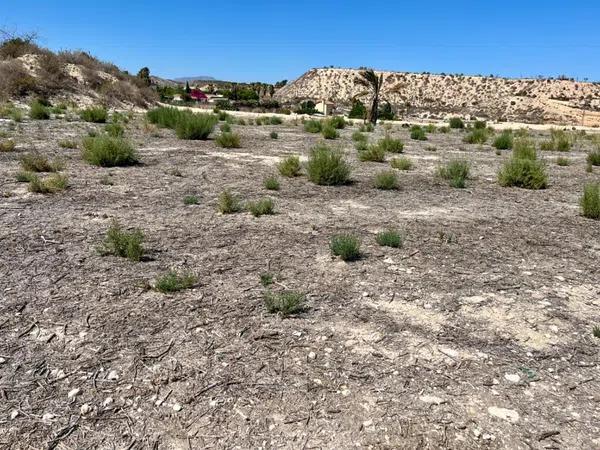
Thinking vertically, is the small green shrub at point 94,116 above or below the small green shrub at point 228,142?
above

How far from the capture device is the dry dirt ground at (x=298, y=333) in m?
3.25

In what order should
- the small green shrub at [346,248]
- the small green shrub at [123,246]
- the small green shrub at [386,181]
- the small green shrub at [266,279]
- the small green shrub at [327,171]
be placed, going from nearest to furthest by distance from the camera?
the small green shrub at [266,279], the small green shrub at [123,246], the small green shrub at [346,248], the small green shrub at [386,181], the small green shrub at [327,171]

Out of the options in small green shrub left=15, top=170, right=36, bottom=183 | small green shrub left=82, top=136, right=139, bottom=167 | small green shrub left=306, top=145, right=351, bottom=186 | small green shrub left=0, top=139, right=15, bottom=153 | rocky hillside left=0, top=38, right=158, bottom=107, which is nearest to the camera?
small green shrub left=15, top=170, right=36, bottom=183

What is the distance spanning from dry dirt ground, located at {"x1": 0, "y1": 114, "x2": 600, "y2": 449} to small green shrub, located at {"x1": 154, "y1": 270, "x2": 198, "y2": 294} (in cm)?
10

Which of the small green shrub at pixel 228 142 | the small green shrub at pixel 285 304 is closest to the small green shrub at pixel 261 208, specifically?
the small green shrub at pixel 285 304

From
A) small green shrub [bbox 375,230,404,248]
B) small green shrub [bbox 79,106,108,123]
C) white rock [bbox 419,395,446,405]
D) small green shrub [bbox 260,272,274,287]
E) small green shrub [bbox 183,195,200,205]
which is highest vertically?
small green shrub [bbox 79,106,108,123]

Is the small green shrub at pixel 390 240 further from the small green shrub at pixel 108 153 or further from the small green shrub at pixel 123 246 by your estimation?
the small green shrub at pixel 108 153

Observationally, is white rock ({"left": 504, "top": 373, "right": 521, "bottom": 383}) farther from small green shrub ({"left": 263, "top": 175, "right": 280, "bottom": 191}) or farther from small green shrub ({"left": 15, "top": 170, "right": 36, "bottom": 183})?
small green shrub ({"left": 15, "top": 170, "right": 36, "bottom": 183})

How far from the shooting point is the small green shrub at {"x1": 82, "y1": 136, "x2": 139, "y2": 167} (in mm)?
11953

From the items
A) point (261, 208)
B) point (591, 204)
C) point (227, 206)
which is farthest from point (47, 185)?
point (591, 204)

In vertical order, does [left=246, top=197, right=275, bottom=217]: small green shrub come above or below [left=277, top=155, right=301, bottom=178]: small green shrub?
below

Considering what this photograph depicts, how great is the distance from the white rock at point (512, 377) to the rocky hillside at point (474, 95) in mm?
61563

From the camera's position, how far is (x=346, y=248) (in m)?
6.05

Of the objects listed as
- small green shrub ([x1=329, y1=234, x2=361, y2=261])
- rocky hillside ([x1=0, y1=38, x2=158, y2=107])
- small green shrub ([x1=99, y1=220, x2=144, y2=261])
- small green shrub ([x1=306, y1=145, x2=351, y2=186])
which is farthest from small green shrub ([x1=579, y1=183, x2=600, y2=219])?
rocky hillside ([x1=0, y1=38, x2=158, y2=107])
